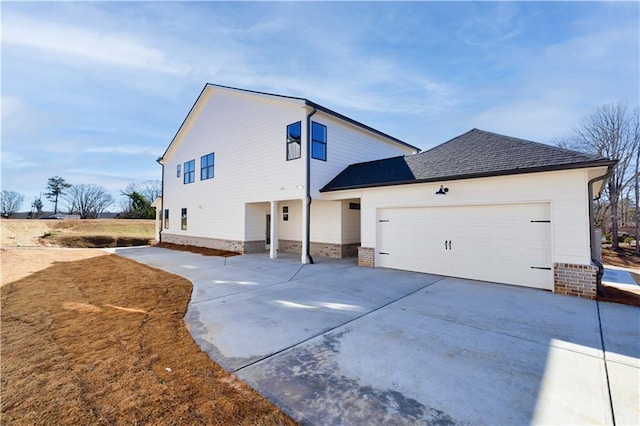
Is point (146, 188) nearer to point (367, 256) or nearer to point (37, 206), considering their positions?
point (37, 206)

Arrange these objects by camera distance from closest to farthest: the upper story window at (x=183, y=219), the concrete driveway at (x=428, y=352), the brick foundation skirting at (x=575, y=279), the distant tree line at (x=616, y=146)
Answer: the concrete driveway at (x=428, y=352) → the brick foundation skirting at (x=575, y=279) → the upper story window at (x=183, y=219) → the distant tree line at (x=616, y=146)

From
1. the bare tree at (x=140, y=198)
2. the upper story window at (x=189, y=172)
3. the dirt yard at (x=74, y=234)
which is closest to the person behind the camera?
the upper story window at (x=189, y=172)

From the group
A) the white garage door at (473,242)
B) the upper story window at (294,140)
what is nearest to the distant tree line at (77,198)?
the upper story window at (294,140)

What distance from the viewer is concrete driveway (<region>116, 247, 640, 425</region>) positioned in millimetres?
2525

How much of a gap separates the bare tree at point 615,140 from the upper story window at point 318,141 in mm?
23213

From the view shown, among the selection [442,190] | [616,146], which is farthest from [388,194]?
[616,146]

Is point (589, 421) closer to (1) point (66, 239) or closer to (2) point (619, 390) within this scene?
(2) point (619, 390)

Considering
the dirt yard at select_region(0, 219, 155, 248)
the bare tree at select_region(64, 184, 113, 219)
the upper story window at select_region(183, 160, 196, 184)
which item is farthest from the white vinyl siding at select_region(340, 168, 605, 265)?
the bare tree at select_region(64, 184, 113, 219)

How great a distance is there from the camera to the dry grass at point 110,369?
2385 millimetres

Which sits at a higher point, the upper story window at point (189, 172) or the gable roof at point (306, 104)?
the gable roof at point (306, 104)

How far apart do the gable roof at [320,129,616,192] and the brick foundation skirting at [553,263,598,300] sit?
89.9 inches

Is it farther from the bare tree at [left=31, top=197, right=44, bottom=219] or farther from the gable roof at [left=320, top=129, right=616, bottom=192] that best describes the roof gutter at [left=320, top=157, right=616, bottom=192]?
the bare tree at [left=31, top=197, right=44, bottom=219]

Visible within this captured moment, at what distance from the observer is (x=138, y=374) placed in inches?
119

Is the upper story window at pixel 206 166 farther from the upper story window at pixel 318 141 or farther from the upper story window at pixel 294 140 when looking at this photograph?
the upper story window at pixel 318 141
